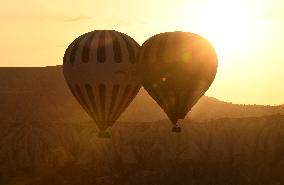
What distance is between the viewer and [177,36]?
52.2 meters

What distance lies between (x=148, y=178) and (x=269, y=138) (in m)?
32.3

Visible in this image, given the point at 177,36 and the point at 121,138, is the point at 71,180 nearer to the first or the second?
the point at 121,138

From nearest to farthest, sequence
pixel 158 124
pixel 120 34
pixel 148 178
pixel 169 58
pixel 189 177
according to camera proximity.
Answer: pixel 169 58
pixel 120 34
pixel 148 178
pixel 189 177
pixel 158 124

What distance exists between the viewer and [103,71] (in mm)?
55156

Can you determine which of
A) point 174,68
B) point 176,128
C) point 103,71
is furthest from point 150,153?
point 176,128

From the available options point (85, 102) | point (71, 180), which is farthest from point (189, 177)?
point (85, 102)

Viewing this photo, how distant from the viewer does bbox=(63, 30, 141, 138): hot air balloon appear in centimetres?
5420

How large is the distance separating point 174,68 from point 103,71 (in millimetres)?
6411

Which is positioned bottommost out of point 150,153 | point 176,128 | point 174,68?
point 150,153

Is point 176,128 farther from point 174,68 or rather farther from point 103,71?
point 103,71

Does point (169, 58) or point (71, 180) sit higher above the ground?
point (169, 58)

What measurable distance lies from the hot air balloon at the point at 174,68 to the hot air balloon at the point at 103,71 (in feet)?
6.02

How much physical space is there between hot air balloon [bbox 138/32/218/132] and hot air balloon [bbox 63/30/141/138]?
1836 millimetres

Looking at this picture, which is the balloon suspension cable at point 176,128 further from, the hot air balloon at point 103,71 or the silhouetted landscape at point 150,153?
the silhouetted landscape at point 150,153
